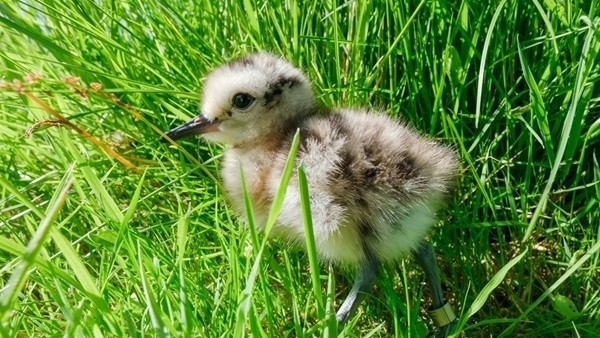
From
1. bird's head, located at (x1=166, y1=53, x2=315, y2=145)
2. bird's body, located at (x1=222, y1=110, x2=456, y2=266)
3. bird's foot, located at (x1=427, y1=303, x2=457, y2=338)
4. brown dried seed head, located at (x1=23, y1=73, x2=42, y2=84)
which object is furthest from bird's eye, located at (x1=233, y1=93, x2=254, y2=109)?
bird's foot, located at (x1=427, y1=303, x2=457, y2=338)

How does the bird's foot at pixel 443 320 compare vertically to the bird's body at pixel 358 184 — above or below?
below

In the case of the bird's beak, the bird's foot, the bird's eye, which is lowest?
the bird's foot

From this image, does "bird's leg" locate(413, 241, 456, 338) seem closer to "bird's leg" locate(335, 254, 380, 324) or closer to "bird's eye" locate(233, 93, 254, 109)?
"bird's leg" locate(335, 254, 380, 324)

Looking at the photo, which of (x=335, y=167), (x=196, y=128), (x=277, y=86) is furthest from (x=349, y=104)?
(x=335, y=167)

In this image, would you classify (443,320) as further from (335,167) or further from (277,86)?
(277,86)

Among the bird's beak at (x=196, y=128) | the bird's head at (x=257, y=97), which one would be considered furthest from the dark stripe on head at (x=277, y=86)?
the bird's beak at (x=196, y=128)

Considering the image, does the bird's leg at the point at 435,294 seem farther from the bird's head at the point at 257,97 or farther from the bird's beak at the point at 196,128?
the bird's beak at the point at 196,128
